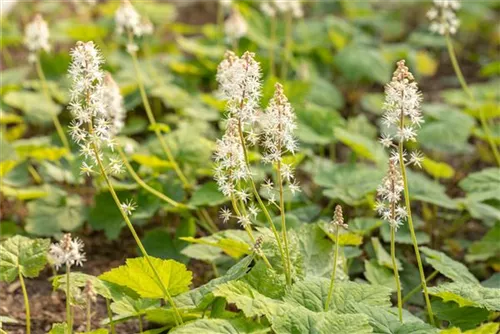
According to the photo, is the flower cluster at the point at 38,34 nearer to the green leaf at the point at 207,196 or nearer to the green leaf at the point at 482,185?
the green leaf at the point at 207,196

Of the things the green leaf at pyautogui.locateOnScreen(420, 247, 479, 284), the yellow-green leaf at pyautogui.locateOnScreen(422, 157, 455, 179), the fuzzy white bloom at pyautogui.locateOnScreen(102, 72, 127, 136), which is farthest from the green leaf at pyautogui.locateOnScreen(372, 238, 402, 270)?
the fuzzy white bloom at pyautogui.locateOnScreen(102, 72, 127, 136)

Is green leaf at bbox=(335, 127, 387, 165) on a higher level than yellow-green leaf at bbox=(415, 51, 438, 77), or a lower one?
lower

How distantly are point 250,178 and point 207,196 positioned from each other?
1.16m

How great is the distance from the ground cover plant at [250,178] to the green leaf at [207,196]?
0.4 inches

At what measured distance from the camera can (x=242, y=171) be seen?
333cm

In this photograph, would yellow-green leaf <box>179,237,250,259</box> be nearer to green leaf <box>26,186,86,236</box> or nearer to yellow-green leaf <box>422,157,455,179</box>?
green leaf <box>26,186,86,236</box>

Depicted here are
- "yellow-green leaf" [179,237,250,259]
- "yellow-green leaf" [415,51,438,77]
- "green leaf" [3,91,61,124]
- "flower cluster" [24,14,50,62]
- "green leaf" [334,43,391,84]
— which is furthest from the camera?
"yellow-green leaf" [415,51,438,77]

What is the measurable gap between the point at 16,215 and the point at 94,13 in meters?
3.29

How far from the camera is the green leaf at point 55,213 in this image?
4.67 m

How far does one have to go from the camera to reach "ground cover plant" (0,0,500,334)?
3232 millimetres

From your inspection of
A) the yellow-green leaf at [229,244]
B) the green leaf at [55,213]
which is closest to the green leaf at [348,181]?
the yellow-green leaf at [229,244]

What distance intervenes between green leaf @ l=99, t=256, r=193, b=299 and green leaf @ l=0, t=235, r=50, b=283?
1.07 ft

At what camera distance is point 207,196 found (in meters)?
4.48

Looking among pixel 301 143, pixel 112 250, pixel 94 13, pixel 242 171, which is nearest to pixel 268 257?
pixel 242 171
